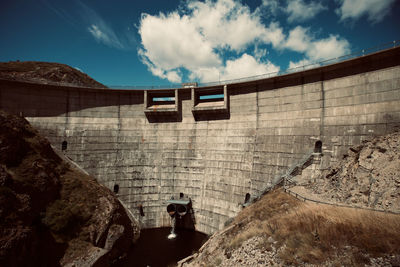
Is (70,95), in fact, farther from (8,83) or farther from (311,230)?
(311,230)

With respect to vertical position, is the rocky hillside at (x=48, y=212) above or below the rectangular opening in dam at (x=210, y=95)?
below

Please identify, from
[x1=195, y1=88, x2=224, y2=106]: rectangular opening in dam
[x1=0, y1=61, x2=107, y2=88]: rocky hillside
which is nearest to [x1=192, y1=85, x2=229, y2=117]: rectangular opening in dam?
[x1=195, y1=88, x2=224, y2=106]: rectangular opening in dam

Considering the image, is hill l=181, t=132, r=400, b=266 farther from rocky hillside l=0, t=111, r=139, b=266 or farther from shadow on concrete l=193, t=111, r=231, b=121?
shadow on concrete l=193, t=111, r=231, b=121

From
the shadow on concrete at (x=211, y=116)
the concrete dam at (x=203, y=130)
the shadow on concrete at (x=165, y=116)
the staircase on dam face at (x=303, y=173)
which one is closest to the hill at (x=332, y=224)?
the staircase on dam face at (x=303, y=173)

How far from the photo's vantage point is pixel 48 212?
→ 59.4 feet

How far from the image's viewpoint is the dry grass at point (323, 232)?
30.4ft

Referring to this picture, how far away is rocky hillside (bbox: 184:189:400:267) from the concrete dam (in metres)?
7.56

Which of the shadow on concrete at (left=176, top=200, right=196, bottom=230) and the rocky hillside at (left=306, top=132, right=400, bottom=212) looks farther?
the shadow on concrete at (left=176, top=200, right=196, bottom=230)

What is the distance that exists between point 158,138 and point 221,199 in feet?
38.7

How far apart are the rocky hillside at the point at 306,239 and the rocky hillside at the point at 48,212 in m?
9.59

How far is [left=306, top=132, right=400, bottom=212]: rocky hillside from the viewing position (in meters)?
12.4

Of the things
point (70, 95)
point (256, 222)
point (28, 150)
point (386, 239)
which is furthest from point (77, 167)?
point (386, 239)

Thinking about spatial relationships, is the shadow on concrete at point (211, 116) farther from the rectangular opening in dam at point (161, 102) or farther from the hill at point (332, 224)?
the hill at point (332, 224)

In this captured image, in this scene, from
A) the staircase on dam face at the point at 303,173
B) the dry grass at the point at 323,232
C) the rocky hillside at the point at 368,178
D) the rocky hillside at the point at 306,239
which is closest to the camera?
the rocky hillside at the point at 306,239
